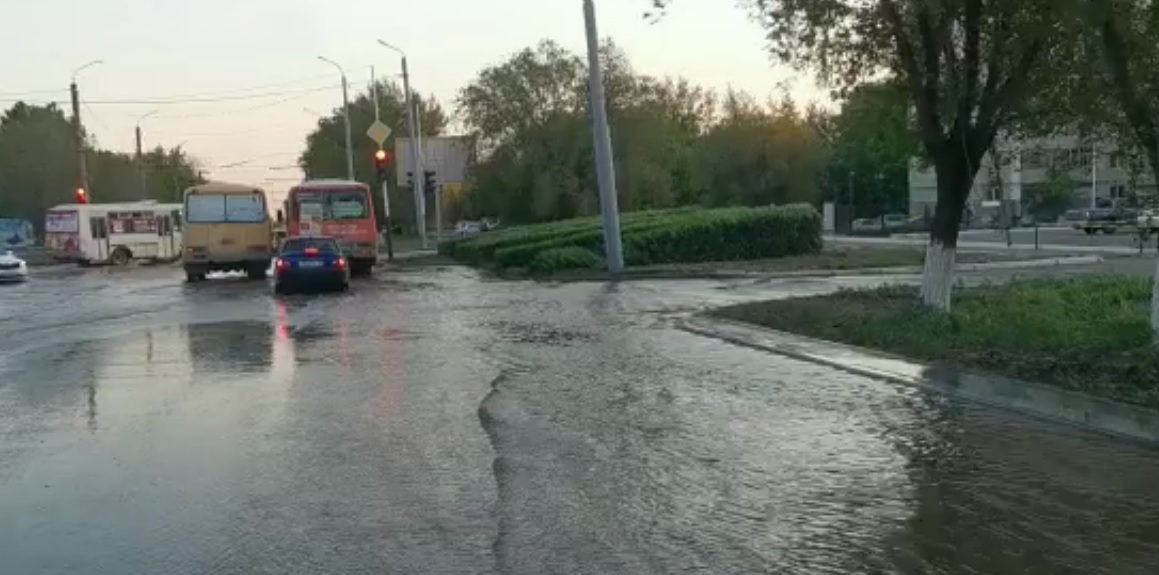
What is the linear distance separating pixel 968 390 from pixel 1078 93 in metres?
4.81

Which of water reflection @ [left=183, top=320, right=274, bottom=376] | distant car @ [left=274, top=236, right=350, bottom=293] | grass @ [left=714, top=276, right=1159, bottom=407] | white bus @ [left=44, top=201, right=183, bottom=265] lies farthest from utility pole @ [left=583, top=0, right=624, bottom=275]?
white bus @ [left=44, top=201, right=183, bottom=265]

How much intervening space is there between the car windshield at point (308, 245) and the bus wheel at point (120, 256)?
1144 inches

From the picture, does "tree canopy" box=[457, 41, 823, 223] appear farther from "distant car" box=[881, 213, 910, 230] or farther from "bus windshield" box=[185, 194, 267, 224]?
"bus windshield" box=[185, 194, 267, 224]

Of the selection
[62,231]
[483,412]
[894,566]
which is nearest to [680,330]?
[483,412]

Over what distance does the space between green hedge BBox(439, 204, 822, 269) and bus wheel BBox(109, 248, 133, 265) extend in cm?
2266

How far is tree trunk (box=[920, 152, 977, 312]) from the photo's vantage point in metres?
17.7

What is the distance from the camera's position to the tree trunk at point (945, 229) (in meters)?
17.7

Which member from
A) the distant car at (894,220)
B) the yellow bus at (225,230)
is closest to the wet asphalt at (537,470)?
the yellow bus at (225,230)

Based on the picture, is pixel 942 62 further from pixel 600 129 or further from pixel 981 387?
pixel 600 129

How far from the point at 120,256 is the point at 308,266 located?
3045 centimetres

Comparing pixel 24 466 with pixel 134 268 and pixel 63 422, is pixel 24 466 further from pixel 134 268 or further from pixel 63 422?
pixel 134 268

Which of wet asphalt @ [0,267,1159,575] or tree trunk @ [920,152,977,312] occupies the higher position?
tree trunk @ [920,152,977,312]

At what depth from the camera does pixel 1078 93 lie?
14.9 m

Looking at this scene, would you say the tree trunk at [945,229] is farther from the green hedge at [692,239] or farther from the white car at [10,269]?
the white car at [10,269]
